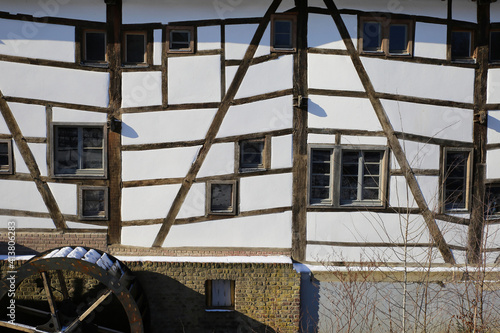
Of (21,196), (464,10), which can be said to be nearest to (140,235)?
(21,196)

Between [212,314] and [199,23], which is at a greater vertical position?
[199,23]

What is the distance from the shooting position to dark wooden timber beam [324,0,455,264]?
6469 millimetres

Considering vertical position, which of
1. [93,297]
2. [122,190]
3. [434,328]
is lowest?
[434,328]

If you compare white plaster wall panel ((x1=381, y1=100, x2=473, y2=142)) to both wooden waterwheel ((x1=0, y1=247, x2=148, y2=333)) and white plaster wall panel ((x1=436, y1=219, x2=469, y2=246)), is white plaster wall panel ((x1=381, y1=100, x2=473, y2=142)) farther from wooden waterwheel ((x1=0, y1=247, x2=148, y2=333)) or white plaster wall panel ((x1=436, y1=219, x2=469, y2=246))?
wooden waterwheel ((x1=0, y1=247, x2=148, y2=333))

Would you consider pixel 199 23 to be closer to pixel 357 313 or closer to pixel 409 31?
pixel 409 31

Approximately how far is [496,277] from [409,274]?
5.49 ft

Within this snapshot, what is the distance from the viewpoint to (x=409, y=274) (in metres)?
6.73

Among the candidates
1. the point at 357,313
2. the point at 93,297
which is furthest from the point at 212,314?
the point at 357,313

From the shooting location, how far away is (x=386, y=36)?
21.3 ft

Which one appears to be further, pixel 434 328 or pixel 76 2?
pixel 434 328

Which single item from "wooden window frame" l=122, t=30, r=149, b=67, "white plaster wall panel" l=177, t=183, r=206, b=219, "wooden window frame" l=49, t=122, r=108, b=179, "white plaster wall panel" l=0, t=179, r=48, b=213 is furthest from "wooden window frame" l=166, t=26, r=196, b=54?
"white plaster wall panel" l=0, t=179, r=48, b=213

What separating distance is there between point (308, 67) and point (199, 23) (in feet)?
6.92

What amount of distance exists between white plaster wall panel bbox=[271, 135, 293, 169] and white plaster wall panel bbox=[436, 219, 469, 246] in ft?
10.1

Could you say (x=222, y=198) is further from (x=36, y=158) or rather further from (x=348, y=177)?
(x=36, y=158)
